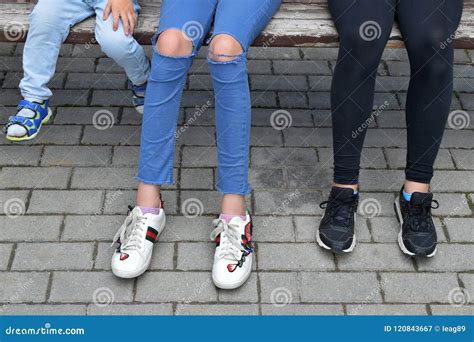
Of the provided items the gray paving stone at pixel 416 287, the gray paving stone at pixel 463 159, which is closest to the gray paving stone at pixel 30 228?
the gray paving stone at pixel 416 287

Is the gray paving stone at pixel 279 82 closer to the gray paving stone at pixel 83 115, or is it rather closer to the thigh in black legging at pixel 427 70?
the gray paving stone at pixel 83 115

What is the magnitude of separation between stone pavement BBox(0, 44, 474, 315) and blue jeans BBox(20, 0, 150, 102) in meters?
0.51

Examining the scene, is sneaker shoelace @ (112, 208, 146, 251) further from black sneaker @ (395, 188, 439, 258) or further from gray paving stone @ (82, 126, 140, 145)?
black sneaker @ (395, 188, 439, 258)

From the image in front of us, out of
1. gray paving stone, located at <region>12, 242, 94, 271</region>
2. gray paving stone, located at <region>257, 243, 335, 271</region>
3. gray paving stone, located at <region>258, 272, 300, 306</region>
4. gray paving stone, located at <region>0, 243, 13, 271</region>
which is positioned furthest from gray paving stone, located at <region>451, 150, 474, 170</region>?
gray paving stone, located at <region>0, 243, 13, 271</region>

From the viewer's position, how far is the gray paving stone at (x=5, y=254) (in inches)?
123

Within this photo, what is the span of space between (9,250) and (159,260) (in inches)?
26.7

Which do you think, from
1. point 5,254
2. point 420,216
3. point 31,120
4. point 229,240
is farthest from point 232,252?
point 31,120

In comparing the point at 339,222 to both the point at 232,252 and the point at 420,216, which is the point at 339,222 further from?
the point at 232,252

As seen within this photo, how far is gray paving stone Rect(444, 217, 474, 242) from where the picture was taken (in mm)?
3357

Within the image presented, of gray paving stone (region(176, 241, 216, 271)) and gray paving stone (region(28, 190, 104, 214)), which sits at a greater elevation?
gray paving stone (region(176, 241, 216, 271))

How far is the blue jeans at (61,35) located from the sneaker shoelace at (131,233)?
82cm

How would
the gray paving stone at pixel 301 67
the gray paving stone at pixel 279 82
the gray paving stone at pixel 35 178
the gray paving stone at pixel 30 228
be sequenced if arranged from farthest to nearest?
the gray paving stone at pixel 301 67
the gray paving stone at pixel 279 82
the gray paving stone at pixel 35 178
the gray paving stone at pixel 30 228

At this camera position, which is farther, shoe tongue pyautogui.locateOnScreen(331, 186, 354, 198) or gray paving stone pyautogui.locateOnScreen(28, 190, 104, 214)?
gray paving stone pyautogui.locateOnScreen(28, 190, 104, 214)
